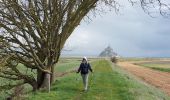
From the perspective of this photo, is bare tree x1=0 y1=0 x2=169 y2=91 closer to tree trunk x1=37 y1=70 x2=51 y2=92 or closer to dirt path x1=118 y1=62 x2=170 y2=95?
tree trunk x1=37 y1=70 x2=51 y2=92

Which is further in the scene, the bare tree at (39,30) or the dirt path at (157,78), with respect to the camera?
the dirt path at (157,78)

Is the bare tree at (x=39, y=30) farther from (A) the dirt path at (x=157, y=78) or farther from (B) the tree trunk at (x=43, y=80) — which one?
(A) the dirt path at (x=157, y=78)

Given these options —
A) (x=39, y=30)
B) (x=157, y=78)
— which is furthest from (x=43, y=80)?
(x=157, y=78)

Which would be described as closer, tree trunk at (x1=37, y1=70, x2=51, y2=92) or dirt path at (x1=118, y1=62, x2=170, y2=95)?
tree trunk at (x1=37, y1=70, x2=51, y2=92)

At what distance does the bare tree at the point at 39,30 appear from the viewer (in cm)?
2525

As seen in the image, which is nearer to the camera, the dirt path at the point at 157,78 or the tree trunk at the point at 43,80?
the tree trunk at the point at 43,80

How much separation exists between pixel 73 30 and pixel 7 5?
5.95m

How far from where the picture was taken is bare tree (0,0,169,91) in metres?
25.2

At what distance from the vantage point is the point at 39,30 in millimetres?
27000

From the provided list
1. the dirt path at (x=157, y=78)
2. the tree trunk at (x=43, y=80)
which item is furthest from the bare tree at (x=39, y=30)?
the dirt path at (x=157, y=78)

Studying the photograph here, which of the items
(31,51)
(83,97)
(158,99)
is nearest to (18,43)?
(31,51)

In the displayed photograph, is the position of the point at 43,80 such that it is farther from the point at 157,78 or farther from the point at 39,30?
the point at 157,78

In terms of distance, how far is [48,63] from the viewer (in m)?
28.6

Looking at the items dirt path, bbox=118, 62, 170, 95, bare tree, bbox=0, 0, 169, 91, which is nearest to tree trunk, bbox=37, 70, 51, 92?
bare tree, bbox=0, 0, 169, 91
